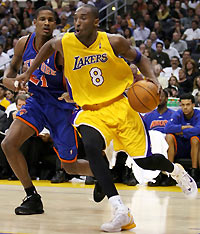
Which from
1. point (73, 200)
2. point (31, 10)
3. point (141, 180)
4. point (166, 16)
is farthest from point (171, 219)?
point (31, 10)

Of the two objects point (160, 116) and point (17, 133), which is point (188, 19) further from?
point (17, 133)

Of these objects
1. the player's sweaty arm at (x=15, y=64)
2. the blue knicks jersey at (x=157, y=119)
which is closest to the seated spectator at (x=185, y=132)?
the blue knicks jersey at (x=157, y=119)

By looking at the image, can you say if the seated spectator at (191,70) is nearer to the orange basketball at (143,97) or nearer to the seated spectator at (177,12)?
the seated spectator at (177,12)

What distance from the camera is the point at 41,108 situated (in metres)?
4.66

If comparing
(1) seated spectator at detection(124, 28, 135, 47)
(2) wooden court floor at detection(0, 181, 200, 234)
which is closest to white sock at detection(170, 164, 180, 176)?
(2) wooden court floor at detection(0, 181, 200, 234)

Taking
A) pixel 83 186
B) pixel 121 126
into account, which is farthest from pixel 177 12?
pixel 121 126

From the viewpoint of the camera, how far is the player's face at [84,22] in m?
4.05

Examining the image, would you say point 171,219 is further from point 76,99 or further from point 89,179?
point 89,179

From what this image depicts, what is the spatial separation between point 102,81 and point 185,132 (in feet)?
11.5

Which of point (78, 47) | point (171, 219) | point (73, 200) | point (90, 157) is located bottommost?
point (73, 200)

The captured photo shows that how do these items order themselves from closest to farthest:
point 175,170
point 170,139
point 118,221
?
point 118,221 → point 175,170 → point 170,139

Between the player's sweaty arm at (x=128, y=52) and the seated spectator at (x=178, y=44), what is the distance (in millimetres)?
9037

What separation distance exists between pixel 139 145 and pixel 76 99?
2.09 ft

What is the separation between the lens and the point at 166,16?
14.5 meters
